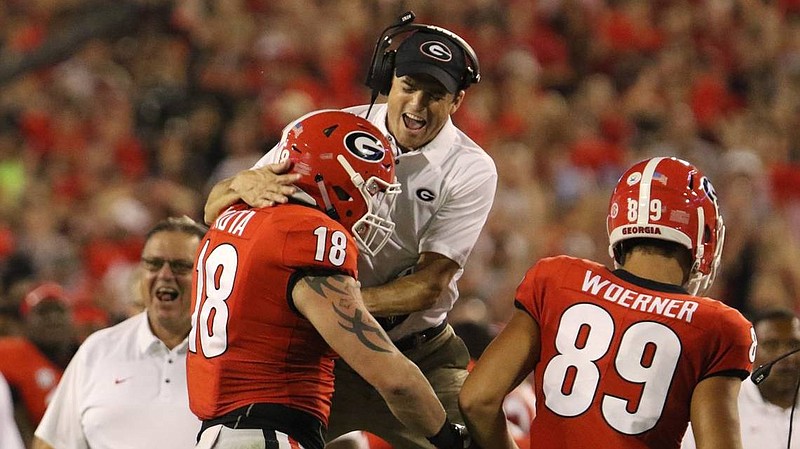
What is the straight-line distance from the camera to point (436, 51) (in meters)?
4.33

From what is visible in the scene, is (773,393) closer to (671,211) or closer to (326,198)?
(671,211)

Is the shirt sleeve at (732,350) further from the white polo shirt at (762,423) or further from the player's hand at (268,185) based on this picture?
the white polo shirt at (762,423)

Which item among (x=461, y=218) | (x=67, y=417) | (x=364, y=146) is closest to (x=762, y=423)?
(x=461, y=218)

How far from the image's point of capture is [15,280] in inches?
368

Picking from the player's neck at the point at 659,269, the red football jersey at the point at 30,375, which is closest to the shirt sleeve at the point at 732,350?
the player's neck at the point at 659,269

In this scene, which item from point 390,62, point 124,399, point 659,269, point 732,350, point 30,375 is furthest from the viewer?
point 30,375

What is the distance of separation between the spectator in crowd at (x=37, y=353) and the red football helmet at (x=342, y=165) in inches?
115

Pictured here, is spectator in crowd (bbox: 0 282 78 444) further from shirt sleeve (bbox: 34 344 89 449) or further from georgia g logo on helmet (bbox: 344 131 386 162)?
georgia g logo on helmet (bbox: 344 131 386 162)

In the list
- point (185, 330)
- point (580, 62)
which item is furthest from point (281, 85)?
point (185, 330)

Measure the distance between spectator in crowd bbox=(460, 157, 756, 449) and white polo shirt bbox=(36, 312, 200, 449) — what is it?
176cm

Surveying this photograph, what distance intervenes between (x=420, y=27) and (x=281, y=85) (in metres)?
6.59

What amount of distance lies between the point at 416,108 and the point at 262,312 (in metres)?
1.16

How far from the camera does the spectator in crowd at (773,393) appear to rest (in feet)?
17.1

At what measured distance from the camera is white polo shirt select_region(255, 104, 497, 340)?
4.41 metres
